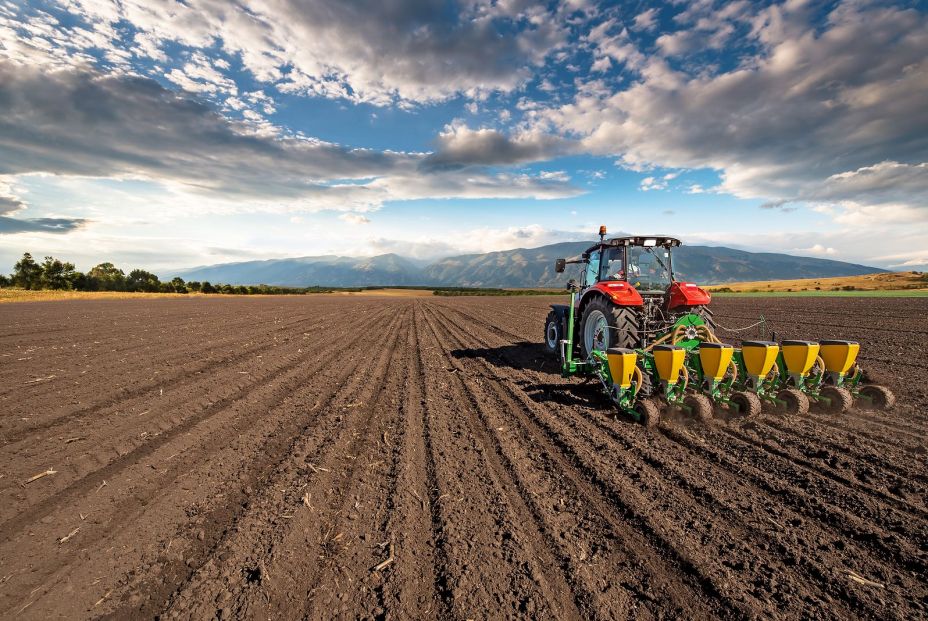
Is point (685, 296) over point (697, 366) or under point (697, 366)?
over

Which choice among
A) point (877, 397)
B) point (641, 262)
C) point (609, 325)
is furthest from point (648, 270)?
point (877, 397)

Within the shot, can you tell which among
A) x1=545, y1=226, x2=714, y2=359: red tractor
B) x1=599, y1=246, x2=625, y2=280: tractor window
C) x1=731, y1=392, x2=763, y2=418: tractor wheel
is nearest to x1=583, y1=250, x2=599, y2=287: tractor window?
x1=545, y1=226, x2=714, y2=359: red tractor

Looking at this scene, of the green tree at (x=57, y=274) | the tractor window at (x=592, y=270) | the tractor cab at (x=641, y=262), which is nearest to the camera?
the tractor cab at (x=641, y=262)

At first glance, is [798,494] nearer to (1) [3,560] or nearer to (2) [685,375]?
(2) [685,375]

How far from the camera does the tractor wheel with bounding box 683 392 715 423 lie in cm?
486

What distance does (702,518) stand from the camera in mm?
3092

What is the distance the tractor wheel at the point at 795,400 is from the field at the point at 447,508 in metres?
0.18

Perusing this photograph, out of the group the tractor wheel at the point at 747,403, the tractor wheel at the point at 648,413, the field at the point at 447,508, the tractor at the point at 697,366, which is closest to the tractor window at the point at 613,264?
the tractor at the point at 697,366

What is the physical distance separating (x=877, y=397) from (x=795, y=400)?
48.9 inches

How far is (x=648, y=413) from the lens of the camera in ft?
16.2

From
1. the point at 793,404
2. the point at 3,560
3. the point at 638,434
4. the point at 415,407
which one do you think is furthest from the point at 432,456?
the point at 793,404

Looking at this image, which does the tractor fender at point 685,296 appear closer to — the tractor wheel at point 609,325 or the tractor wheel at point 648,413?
the tractor wheel at point 609,325

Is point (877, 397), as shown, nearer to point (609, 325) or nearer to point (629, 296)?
point (629, 296)

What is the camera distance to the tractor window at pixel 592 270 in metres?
8.45
